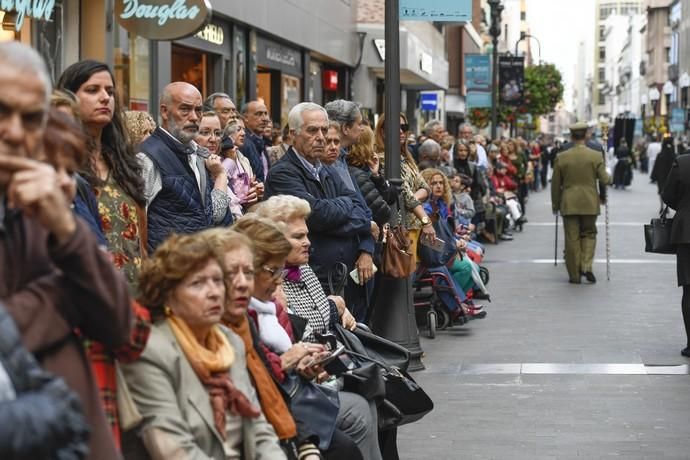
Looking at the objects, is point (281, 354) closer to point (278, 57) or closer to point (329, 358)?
point (329, 358)

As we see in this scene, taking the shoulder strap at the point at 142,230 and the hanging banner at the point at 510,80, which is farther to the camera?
the hanging banner at the point at 510,80

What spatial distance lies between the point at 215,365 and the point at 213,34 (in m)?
16.2

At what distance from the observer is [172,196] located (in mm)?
7523

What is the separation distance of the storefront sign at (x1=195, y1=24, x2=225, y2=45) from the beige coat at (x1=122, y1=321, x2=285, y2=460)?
1524 centimetres

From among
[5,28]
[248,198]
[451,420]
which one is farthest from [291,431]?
[5,28]

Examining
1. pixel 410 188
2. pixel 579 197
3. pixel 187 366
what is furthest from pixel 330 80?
pixel 187 366

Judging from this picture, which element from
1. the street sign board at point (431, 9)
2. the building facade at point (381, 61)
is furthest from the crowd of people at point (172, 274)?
the building facade at point (381, 61)

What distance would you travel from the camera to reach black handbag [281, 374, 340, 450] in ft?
19.5

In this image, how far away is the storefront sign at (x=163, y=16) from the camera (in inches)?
480

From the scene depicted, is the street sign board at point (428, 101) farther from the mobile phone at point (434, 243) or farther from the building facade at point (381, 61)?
the mobile phone at point (434, 243)

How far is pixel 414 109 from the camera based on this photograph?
51094 mm

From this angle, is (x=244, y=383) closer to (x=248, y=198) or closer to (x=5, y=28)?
(x=248, y=198)

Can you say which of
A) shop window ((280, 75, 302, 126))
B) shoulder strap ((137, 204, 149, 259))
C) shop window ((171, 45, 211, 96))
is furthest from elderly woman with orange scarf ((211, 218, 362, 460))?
shop window ((280, 75, 302, 126))

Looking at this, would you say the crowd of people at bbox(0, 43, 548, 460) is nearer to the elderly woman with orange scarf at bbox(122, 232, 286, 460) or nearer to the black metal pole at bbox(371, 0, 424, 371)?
the elderly woman with orange scarf at bbox(122, 232, 286, 460)
